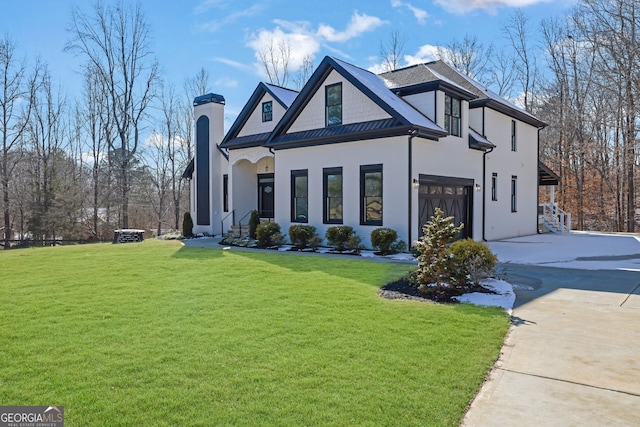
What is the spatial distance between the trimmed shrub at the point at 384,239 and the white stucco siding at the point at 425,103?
4.26 m

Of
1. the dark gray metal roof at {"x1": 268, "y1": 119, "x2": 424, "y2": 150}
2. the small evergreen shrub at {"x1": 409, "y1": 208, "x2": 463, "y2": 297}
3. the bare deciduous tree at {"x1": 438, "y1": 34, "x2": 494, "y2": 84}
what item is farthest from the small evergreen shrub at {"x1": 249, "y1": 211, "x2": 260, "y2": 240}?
the bare deciduous tree at {"x1": 438, "y1": 34, "x2": 494, "y2": 84}

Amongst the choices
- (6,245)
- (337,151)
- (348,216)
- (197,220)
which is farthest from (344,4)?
(6,245)

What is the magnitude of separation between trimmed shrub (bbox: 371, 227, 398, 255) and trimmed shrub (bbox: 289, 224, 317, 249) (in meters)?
2.73

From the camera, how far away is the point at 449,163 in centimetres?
1541

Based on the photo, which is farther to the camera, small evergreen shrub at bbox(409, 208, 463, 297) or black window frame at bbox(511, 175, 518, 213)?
black window frame at bbox(511, 175, 518, 213)

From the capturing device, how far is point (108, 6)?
29.7 metres

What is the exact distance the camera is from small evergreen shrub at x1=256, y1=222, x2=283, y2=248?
1620 centimetres

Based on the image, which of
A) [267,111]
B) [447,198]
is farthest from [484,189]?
[267,111]

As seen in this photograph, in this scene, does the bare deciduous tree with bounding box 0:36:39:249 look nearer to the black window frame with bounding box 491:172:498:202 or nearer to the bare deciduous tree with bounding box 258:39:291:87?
the bare deciduous tree with bounding box 258:39:291:87

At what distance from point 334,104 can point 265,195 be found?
6976mm

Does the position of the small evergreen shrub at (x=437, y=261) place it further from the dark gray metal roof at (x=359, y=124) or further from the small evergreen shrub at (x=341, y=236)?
the small evergreen shrub at (x=341, y=236)

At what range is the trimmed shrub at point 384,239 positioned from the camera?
13.4 meters

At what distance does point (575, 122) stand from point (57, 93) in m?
35.7

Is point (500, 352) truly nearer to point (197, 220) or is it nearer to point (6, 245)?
point (197, 220)
